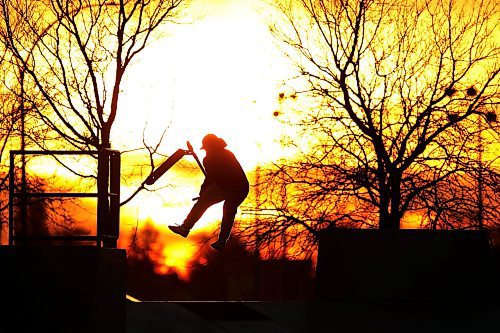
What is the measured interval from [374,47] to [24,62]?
31.4 ft

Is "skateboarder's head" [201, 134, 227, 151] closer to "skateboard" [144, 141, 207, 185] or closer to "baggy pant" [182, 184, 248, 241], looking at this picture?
"skateboard" [144, 141, 207, 185]

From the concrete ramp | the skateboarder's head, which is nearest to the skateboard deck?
the skateboarder's head

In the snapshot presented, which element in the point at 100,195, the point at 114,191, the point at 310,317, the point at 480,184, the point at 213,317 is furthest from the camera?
the point at 480,184

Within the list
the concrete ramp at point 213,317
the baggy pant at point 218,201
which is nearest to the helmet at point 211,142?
the baggy pant at point 218,201

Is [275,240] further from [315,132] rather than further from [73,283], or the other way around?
[73,283]

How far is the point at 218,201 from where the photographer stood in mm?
11625

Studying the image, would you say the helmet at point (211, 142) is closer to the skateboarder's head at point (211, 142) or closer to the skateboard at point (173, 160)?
the skateboarder's head at point (211, 142)

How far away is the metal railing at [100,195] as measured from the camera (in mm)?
10594

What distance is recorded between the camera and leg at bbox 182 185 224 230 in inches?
454

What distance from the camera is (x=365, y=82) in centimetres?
2456

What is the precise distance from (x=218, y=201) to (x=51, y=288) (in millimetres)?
2693

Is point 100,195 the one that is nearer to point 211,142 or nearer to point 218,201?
point 211,142

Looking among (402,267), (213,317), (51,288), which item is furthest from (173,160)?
(402,267)

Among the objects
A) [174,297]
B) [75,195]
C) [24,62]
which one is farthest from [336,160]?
[174,297]
